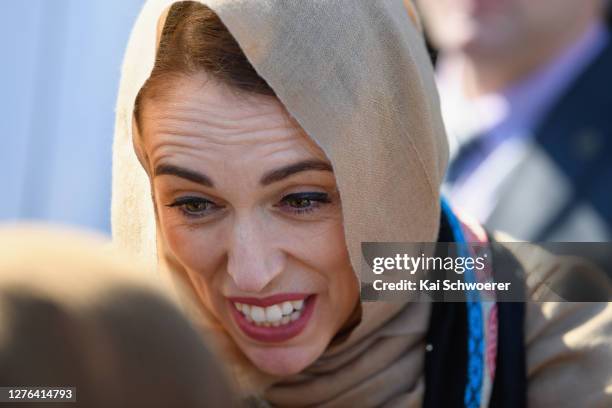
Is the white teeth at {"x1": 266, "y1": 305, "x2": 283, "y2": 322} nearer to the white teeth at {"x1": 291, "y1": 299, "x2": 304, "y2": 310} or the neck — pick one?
the white teeth at {"x1": 291, "y1": 299, "x2": 304, "y2": 310}

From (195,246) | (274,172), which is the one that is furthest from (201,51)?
(195,246)

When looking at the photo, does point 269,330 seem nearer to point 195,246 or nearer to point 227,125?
point 195,246

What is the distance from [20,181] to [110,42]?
635 millimetres

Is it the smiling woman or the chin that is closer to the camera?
the smiling woman

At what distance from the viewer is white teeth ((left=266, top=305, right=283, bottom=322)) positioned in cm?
206

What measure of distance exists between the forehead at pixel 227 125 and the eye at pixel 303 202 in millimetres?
81

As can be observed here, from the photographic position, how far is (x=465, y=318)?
223 centimetres

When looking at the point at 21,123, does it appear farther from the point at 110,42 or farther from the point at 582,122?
the point at 582,122

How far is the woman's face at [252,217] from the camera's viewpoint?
1.98m

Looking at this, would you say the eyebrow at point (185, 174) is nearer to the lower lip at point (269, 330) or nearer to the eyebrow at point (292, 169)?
the eyebrow at point (292, 169)

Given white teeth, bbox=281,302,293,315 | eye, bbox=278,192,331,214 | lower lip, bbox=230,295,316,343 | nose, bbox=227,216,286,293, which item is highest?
eye, bbox=278,192,331,214

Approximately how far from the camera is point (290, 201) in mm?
2031

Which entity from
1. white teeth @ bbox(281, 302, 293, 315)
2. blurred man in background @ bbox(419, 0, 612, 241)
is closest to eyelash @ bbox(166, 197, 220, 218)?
white teeth @ bbox(281, 302, 293, 315)

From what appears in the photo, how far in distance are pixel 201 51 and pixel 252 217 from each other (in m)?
0.33
